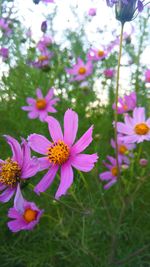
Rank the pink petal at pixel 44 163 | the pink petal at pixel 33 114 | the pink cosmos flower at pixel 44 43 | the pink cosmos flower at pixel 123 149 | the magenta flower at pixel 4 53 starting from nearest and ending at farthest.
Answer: the pink petal at pixel 44 163 < the pink cosmos flower at pixel 123 149 < the pink petal at pixel 33 114 < the magenta flower at pixel 4 53 < the pink cosmos flower at pixel 44 43

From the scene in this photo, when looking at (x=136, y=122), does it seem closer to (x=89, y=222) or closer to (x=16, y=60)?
(x=89, y=222)

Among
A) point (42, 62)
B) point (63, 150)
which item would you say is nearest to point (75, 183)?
point (63, 150)

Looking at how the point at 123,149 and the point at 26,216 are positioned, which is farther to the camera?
the point at 123,149

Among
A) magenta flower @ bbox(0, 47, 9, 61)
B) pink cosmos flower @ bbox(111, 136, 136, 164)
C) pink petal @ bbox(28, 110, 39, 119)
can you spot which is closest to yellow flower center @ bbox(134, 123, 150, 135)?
pink cosmos flower @ bbox(111, 136, 136, 164)

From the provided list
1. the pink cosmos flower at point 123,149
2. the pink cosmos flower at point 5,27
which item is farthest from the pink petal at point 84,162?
the pink cosmos flower at point 5,27

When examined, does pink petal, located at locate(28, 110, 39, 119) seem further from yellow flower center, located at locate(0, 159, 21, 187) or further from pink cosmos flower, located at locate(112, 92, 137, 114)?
yellow flower center, located at locate(0, 159, 21, 187)

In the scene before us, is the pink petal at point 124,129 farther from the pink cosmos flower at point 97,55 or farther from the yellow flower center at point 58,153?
the pink cosmos flower at point 97,55

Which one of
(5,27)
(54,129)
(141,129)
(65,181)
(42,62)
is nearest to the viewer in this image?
(65,181)

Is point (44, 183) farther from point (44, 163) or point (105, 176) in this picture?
point (105, 176)
